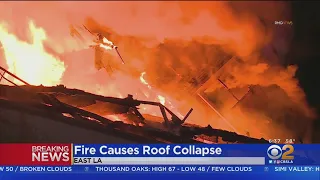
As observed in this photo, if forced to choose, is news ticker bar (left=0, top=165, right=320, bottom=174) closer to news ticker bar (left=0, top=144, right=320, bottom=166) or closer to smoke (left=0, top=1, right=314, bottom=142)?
news ticker bar (left=0, top=144, right=320, bottom=166)

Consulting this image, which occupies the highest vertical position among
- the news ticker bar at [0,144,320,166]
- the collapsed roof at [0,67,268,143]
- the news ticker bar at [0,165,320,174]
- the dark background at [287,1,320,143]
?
the dark background at [287,1,320,143]

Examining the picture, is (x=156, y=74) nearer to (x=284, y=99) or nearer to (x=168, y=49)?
(x=168, y=49)

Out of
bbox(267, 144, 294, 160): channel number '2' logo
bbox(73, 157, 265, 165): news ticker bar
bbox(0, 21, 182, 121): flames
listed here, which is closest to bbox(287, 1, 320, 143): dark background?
bbox(267, 144, 294, 160): channel number '2' logo

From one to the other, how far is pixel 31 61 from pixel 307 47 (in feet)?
3.37

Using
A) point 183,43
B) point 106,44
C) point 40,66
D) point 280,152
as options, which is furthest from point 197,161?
point 40,66

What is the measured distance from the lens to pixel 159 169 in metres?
1.48

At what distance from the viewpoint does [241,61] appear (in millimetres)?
1448

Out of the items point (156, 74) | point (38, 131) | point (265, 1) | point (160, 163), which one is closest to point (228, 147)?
point (160, 163)

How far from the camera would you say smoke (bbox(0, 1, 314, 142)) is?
1.43 meters

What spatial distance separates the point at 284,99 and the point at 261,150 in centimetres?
21

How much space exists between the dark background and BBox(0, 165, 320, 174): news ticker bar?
0.25 m

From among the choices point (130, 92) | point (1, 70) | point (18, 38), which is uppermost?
point (18, 38)

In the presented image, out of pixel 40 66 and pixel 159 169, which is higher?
pixel 40 66

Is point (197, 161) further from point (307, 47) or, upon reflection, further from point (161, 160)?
point (307, 47)
